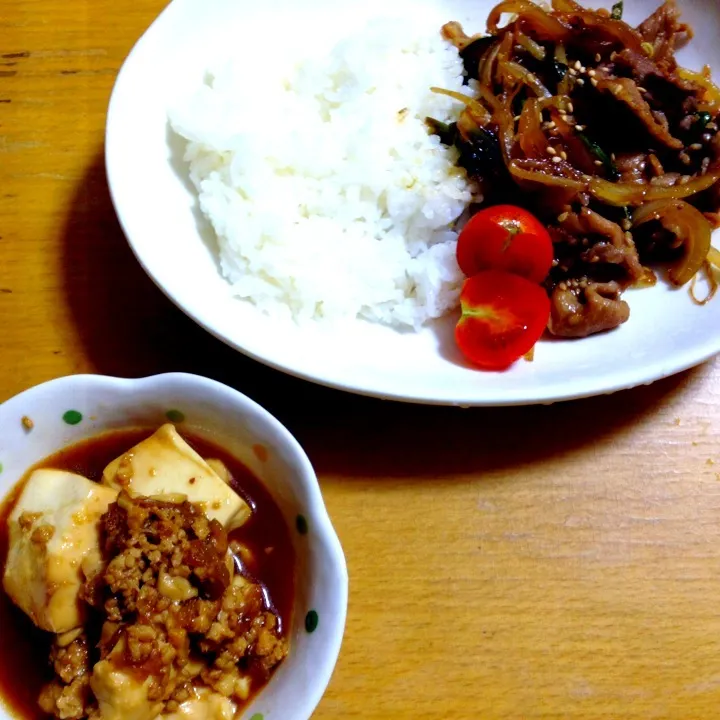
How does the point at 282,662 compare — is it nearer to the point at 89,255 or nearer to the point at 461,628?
the point at 461,628

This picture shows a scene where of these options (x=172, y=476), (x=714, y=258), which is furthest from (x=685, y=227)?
(x=172, y=476)

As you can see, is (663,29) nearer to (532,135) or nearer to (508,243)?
(532,135)

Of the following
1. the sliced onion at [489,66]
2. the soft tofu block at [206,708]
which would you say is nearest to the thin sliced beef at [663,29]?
the sliced onion at [489,66]

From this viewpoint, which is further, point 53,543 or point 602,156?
point 602,156

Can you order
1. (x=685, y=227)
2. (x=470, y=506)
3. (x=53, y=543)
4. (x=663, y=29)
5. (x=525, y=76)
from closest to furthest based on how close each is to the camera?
(x=53, y=543) → (x=470, y=506) → (x=685, y=227) → (x=525, y=76) → (x=663, y=29)

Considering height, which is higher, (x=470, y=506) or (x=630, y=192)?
(x=630, y=192)

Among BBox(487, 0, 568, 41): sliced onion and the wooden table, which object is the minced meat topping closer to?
the wooden table

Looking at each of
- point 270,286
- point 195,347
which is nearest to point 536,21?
point 270,286

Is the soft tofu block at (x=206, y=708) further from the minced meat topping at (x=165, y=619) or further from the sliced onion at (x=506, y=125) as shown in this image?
the sliced onion at (x=506, y=125)
